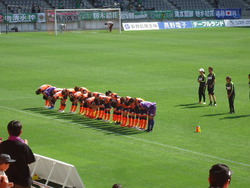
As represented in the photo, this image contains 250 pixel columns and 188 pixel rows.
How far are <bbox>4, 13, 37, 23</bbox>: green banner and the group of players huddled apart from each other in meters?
48.5

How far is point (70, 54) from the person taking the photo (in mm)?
50625

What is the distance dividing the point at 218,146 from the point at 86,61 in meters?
26.6

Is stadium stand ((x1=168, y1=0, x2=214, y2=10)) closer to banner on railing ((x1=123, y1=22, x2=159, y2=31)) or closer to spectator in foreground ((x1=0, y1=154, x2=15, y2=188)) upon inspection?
banner on railing ((x1=123, y1=22, x2=159, y2=31))

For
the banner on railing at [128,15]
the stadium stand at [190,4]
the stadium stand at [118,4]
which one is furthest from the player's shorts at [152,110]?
the stadium stand at [190,4]

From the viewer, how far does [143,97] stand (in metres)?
30.8

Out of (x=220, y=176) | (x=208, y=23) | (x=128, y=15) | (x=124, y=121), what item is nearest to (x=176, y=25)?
(x=208, y=23)

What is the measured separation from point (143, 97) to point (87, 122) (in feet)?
21.2

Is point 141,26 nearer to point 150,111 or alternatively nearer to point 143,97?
point 143,97

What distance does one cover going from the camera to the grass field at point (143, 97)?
704 inches

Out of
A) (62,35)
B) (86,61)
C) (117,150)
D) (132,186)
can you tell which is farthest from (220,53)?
(132,186)

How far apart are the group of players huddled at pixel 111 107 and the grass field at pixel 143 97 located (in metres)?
0.50

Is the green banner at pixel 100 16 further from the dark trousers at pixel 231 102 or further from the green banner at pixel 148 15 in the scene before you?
the dark trousers at pixel 231 102

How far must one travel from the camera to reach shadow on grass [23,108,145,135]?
23.2 meters

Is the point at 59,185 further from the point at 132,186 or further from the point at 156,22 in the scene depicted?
the point at 156,22
